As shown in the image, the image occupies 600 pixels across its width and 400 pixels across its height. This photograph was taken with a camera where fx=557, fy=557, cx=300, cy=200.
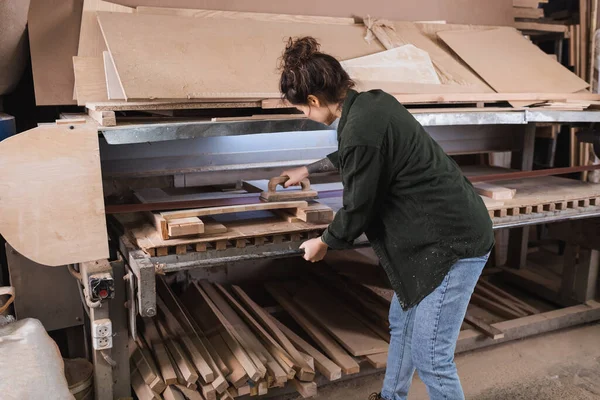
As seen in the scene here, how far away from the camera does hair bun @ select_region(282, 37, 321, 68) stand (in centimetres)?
179

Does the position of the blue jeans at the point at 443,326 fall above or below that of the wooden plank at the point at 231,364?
above

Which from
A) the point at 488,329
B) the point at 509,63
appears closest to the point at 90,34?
the point at 509,63

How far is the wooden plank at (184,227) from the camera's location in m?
2.04

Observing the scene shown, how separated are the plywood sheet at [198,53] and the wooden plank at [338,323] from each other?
4.21ft

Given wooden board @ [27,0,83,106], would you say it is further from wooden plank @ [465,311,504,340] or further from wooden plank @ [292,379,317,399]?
wooden plank @ [465,311,504,340]

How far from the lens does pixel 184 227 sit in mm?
2039

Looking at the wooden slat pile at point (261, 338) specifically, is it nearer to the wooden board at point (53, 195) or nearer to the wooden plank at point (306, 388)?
the wooden plank at point (306, 388)

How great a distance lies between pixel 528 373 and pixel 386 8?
227 cm

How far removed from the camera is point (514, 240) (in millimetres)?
4418

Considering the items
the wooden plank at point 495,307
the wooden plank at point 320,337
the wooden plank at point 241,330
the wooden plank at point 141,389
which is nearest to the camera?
the wooden plank at point 141,389

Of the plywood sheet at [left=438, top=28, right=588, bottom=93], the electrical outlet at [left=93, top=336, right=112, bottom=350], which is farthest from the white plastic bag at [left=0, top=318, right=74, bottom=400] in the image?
the plywood sheet at [left=438, top=28, right=588, bottom=93]

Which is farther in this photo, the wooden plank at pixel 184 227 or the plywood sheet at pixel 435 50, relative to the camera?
the plywood sheet at pixel 435 50

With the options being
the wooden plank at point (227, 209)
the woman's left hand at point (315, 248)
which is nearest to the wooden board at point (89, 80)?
the wooden plank at point (227, 209)

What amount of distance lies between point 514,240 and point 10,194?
12.2 ft
